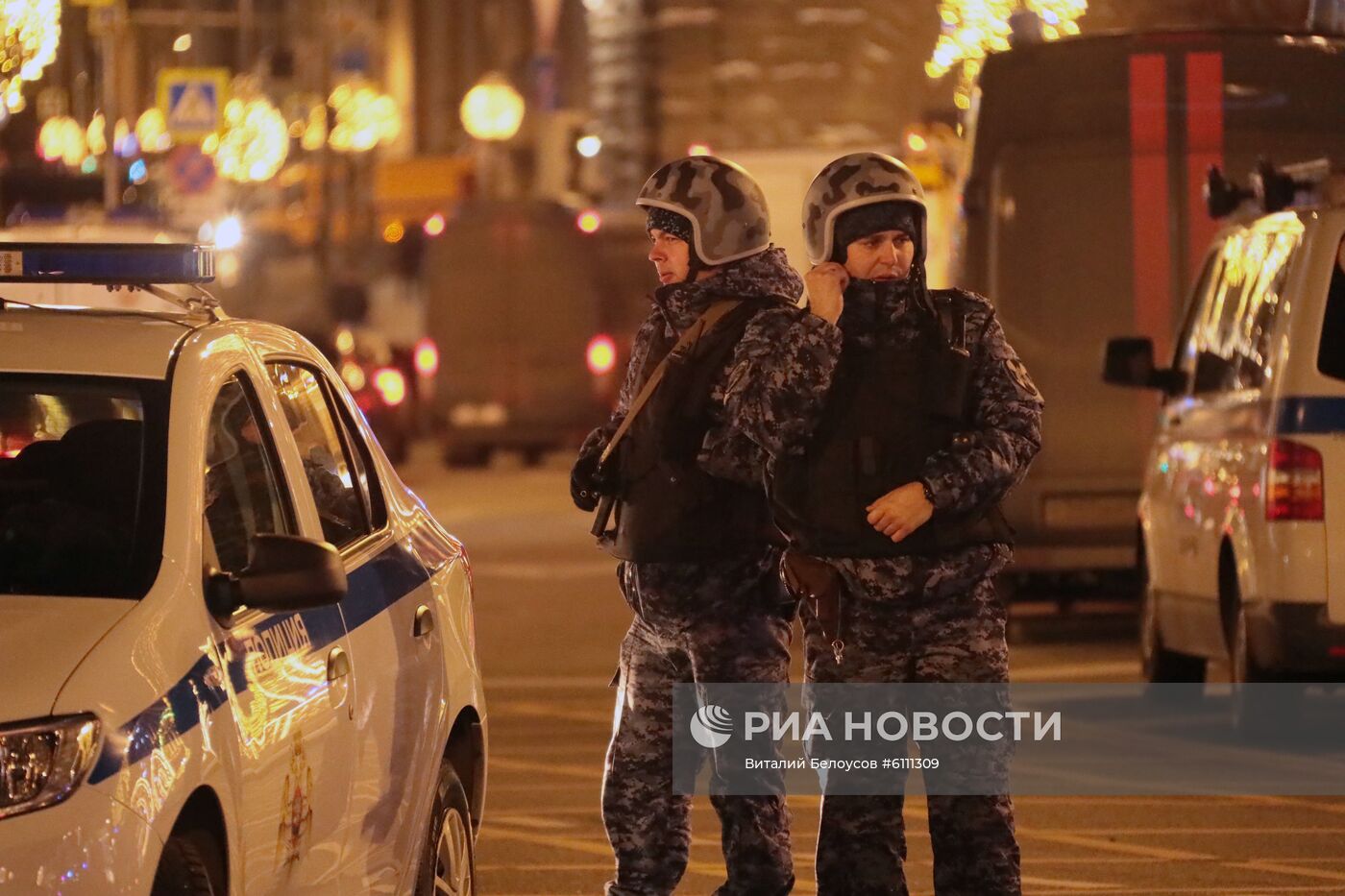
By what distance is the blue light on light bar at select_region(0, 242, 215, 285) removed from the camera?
5941mm

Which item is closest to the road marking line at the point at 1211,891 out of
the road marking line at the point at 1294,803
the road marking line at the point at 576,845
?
the road marking line at the point at 576,845

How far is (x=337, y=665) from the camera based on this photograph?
5660 mm

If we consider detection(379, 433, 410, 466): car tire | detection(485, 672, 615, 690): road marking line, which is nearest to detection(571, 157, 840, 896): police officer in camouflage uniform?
detection(485, 672, 615, 690): road marking line

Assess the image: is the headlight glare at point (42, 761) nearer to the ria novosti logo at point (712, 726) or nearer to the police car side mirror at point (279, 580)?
the police car side mirror at point (279, 580)

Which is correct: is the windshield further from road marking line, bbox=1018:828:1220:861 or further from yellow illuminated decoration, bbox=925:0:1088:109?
yellow illuminated decoration, bbox=925:0:1088:109

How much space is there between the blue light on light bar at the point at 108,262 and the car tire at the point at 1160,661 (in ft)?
22.5

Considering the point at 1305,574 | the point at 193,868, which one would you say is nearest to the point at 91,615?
the point at 193,868

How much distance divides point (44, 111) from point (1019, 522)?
3014 centimetres

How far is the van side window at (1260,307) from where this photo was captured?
1068cm

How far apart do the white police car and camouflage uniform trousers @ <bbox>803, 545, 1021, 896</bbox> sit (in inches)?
35.0

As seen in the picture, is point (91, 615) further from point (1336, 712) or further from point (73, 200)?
point (73, 200)

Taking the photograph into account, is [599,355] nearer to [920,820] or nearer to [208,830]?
[920,820]

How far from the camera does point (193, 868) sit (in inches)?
186

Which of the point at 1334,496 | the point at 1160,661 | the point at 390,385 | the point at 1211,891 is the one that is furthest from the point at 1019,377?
the point at 390,385
